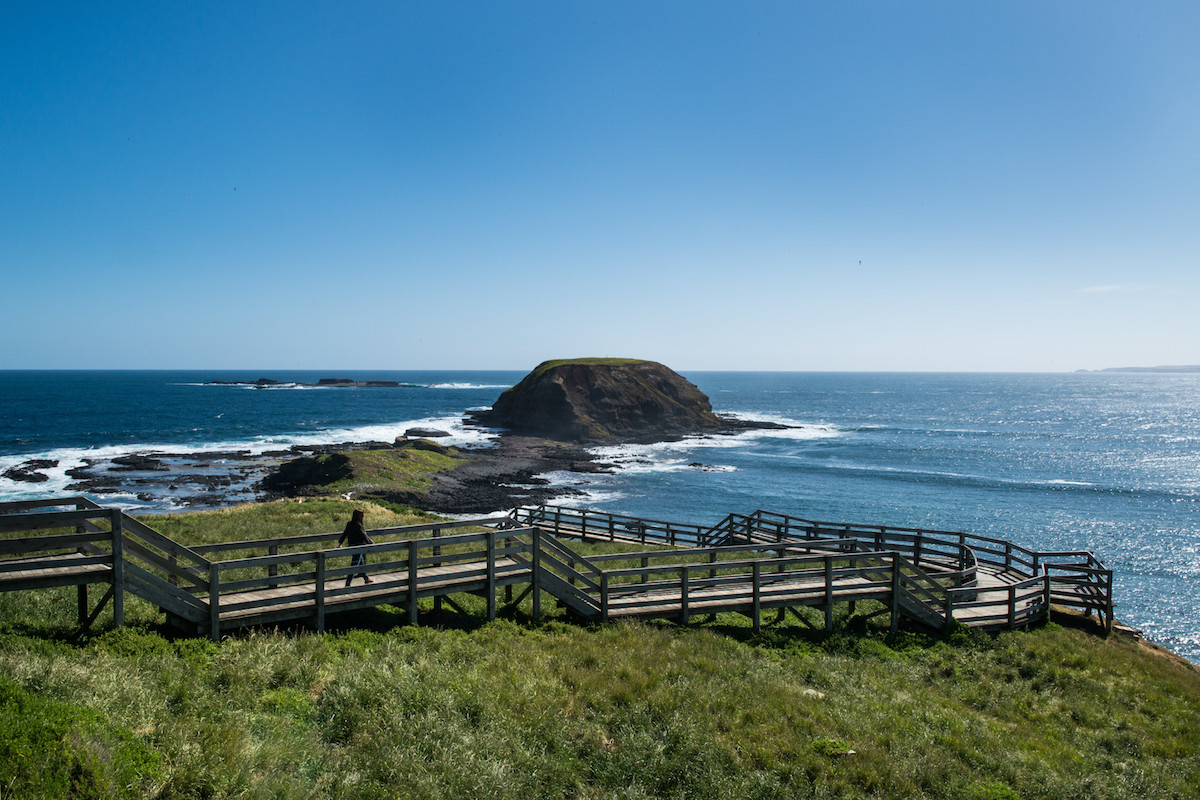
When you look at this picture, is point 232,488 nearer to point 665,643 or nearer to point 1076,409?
point 665,643

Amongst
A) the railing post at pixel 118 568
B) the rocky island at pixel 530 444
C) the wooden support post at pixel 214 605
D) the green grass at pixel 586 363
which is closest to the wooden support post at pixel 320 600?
the wooden support post at pixel 214 605

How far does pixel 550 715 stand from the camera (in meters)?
7.91

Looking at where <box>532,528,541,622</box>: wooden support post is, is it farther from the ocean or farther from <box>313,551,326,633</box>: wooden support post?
the ocean

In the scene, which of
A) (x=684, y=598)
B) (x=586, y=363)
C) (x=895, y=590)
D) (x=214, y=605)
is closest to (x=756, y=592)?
(x=684, y=598)

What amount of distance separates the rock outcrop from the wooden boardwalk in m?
66.0

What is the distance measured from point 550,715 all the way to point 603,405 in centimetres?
8098

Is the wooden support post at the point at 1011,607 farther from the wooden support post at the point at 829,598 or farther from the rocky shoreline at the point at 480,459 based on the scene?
the rocky shoreline at the point at 480,459

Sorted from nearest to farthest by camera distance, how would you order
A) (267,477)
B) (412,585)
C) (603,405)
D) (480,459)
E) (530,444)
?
1. (412,585)
2. (267,477)
3. (480,459)
4. (530,444)
5. (603,405)

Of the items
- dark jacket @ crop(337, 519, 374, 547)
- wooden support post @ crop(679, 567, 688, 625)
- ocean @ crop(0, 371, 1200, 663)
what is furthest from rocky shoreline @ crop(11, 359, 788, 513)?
wooden support post @ crop(679, 567, 688, 625)

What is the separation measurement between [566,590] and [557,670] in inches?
112

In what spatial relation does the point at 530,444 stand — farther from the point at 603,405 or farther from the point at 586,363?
the point at 586,363

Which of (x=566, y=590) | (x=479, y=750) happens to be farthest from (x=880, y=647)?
(x=479, y=750)

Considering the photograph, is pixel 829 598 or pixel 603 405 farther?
pixel 603 405

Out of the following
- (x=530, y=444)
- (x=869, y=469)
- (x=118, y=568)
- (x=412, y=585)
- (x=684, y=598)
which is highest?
(x=118, y=568)
